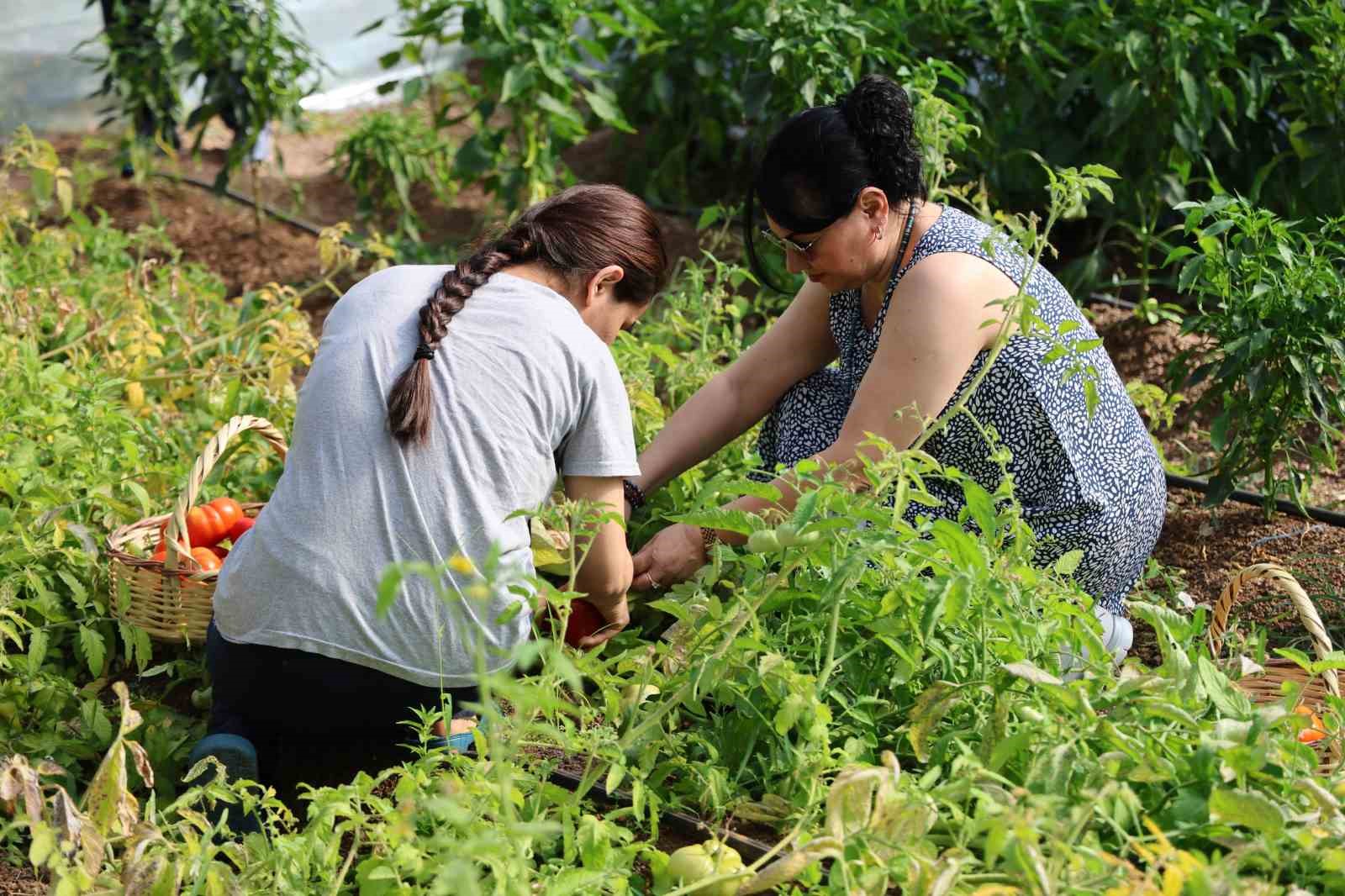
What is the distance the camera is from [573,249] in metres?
2.09

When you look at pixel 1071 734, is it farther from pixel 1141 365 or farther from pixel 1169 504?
pixel 1141 365

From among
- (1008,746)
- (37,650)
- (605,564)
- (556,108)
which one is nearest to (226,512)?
(37,650)

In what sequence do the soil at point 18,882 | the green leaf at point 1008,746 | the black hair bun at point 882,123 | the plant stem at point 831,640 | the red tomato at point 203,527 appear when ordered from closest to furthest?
the green leaf at point 1008,746, the plant stem at point 831,640, the soil at point 18,882, the black hair bun at point 882,123, the red tomato at point 203,527

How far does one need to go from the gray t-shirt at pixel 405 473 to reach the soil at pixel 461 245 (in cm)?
138

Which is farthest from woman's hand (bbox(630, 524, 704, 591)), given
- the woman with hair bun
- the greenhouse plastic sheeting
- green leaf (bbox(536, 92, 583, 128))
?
the greenhouse plastic sheeting

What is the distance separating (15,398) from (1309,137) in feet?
10.9

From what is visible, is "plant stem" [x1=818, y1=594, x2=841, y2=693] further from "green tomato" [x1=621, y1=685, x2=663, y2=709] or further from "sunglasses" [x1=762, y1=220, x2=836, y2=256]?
"sunglasses" [x1=762, y1=220, x2=836, y2=256]

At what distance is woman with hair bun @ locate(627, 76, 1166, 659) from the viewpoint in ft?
7.33

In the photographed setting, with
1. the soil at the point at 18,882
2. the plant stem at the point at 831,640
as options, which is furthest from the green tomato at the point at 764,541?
the soil at the point at 18,882

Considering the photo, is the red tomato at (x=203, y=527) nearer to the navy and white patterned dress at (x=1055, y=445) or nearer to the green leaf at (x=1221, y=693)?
the navy and white patterned dress at (x=1055, y=445)

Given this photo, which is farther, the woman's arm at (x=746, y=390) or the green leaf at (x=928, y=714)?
the woman's arm at (x=746, y=390)

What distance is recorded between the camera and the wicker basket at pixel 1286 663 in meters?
1.93

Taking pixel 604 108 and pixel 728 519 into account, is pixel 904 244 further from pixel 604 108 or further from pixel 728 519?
pixel 604 108

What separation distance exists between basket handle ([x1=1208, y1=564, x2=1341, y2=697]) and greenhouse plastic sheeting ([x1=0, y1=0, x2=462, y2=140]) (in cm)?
459
